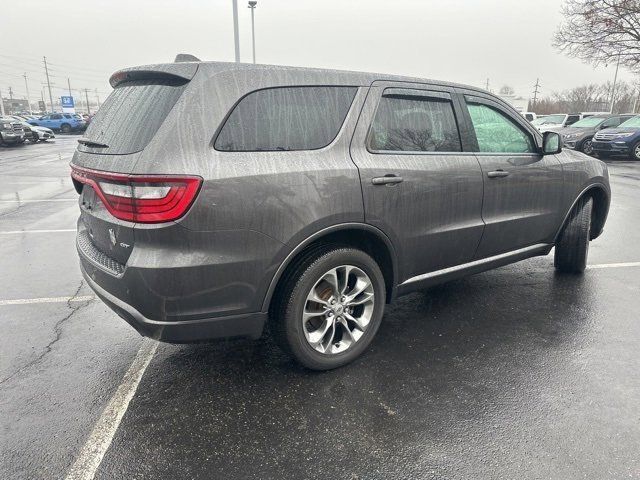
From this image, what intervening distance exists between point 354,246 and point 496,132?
1712 millimetres

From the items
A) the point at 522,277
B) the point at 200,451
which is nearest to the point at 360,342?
the point at 200,451

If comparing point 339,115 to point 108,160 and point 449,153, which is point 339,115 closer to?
point 449,153

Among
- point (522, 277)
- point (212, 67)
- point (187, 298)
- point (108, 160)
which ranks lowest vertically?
point (522, 277)

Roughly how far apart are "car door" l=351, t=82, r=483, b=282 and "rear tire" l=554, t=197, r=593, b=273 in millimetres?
1498

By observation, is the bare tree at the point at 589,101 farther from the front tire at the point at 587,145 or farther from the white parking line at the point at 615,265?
the white parking line at the point at 615,265

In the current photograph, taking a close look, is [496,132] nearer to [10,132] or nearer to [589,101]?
[10,132]

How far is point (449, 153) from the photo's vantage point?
3289mm

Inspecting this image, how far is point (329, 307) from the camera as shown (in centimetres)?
284

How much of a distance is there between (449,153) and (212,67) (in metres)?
1.74

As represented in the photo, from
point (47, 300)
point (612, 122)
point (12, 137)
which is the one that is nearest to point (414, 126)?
point (47, 300)

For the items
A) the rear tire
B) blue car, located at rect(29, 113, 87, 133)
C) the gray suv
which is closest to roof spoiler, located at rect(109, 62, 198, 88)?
the gray suv

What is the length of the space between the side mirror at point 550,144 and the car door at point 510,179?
0.18 feet

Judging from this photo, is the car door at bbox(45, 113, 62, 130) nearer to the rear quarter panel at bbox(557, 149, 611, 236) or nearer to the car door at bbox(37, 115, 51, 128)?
the car door at bbox(37, 115, 51, 128)

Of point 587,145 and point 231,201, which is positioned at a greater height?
point 231,201
